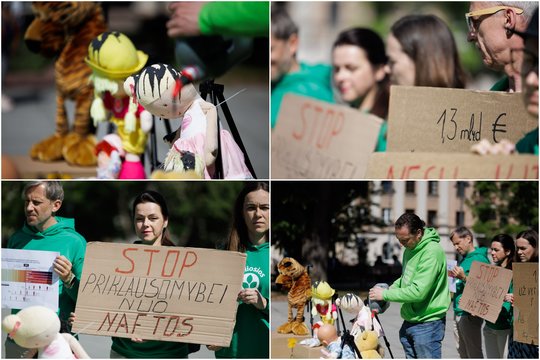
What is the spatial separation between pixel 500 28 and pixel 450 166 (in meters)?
0.58

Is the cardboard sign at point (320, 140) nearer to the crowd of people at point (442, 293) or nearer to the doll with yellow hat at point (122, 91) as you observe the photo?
the crowd of people at point (442, 293)

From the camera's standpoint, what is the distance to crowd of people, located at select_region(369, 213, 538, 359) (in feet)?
15.0

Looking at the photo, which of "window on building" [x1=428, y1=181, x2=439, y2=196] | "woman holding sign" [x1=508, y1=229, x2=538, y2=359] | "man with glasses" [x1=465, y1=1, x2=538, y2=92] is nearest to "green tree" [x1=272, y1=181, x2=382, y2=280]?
"window on building" [x1=428, y1=181, x2=439, y2=196]

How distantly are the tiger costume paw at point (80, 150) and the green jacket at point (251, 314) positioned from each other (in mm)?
1199

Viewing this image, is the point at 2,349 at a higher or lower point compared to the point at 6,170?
lower

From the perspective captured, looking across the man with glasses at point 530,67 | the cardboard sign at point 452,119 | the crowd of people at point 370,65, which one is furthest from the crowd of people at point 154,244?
the man with glasses at point 530,67

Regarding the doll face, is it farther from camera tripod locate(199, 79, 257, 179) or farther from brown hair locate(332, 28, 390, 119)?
brown hair locate(332, 28, 390, 119)

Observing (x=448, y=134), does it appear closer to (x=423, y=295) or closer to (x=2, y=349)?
(x=423, y=295)

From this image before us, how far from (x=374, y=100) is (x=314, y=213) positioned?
1.05m

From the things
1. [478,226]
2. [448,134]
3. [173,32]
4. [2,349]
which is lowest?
[2,349]

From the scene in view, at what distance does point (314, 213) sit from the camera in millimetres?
4727

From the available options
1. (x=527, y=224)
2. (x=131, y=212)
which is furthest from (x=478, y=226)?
(x=131, y=212)

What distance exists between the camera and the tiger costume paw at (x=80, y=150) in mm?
5477

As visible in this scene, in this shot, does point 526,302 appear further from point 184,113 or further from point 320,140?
point 184,113
